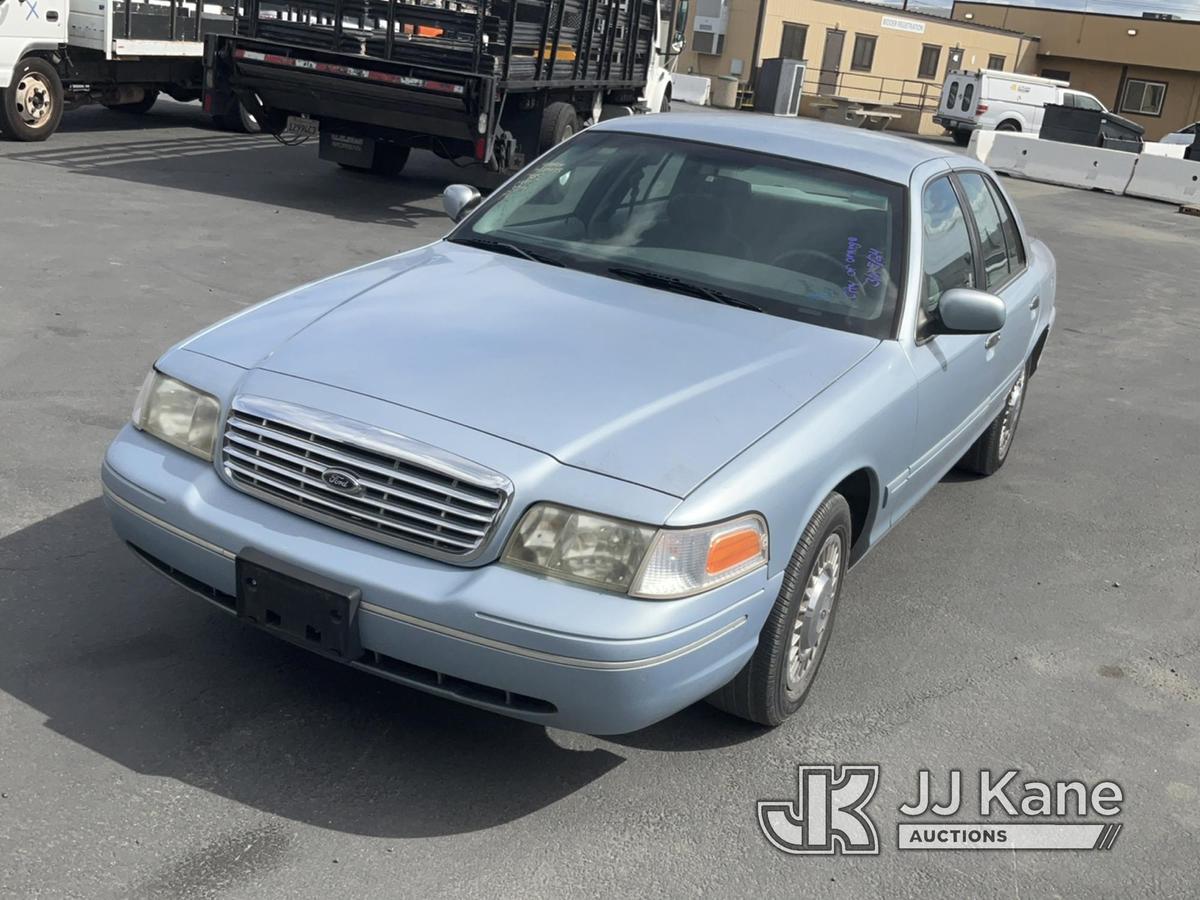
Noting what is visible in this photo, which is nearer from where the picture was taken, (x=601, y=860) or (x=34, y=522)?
(x=601, y=860)

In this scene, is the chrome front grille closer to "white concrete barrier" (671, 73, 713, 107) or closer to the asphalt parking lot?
the asphalt parking lot

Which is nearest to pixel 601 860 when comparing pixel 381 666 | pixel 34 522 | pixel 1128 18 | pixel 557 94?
pixel 381 666

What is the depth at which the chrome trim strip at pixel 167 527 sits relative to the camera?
332 cm

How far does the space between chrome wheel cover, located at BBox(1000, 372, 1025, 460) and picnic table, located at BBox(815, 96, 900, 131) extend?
1430 inches

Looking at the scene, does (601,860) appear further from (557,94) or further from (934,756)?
(557,94)

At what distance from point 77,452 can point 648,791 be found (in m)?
3.10

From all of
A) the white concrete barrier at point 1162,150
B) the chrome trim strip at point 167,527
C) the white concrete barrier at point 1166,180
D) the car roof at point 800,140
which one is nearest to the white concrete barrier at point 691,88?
the white concrete barrier at point 1162,150

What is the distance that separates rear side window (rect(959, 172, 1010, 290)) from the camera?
5.32 metres

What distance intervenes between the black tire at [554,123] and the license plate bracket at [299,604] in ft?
34.4

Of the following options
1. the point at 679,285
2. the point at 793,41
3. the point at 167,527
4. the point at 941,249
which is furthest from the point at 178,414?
the point at 793,41

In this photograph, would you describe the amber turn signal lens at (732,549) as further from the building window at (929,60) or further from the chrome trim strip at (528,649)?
the building window at (929,60)

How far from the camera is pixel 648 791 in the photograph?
349 centimetres

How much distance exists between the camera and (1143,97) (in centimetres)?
5206

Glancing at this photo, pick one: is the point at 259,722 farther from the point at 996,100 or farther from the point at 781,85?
the point at 781,85
